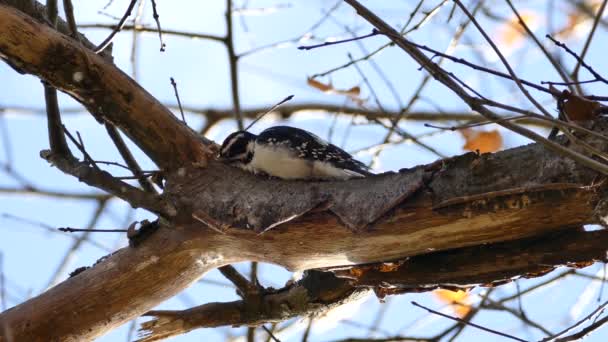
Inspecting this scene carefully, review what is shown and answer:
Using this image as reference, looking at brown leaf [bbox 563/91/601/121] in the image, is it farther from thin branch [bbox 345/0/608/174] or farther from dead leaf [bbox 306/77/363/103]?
dead leaf [bbox 306/77/363/103]

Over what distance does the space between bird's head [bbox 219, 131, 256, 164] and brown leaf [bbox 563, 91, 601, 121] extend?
174 centimetres

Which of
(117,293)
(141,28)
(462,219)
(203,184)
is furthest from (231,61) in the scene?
(462,219)

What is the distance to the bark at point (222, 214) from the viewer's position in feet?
9.73

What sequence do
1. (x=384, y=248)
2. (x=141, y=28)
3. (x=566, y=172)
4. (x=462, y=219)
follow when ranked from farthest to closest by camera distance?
(x=141, y=28), (x=384, y=248), (x=462, y=219), (x=566, y=172)

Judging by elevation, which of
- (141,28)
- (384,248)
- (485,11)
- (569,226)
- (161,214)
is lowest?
(569,226)

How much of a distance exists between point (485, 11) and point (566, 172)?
2296 mm

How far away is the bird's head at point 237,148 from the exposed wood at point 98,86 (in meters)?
0.17

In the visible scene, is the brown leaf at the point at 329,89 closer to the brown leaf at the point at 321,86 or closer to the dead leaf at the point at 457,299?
the brown leaf at the point at 321,86

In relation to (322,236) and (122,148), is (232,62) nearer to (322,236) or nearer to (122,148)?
(122,148)

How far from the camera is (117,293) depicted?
3600 millimetres

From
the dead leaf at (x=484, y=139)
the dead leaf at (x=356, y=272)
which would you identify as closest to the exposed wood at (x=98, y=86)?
the dead leaf at (x=356, y=272)

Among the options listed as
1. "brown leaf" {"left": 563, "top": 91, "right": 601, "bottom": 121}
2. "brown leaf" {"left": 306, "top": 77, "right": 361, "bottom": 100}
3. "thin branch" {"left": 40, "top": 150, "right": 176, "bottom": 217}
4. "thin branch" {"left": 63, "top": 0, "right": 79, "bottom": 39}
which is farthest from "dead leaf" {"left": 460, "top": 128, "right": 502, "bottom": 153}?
"thin branch" {"left": 63, "top": 0, "right": 79, "bottom": 39}

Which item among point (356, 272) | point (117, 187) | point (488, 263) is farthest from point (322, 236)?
point (117, 187)

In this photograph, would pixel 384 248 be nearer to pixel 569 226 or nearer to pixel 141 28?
pixel 569 226
